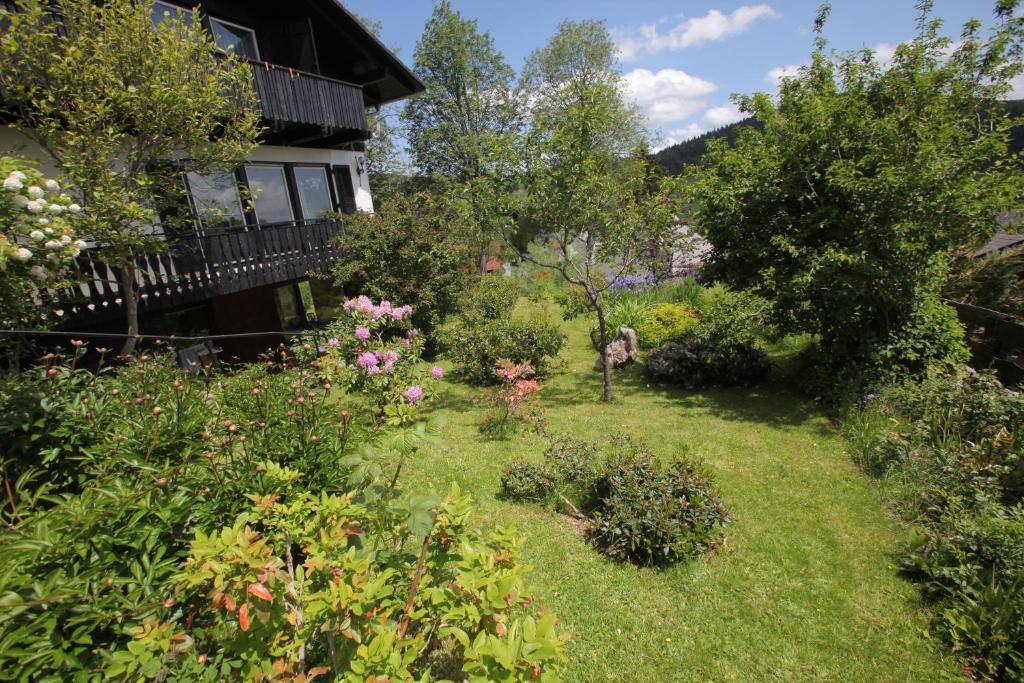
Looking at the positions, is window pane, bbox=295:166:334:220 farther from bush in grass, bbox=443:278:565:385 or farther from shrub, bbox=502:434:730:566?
shrub, bbox=502:434:730:566

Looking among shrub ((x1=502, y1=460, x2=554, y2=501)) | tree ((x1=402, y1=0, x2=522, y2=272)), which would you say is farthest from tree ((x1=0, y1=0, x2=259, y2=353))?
tree ((x1=402, y1=0, x2=522, y2=272))

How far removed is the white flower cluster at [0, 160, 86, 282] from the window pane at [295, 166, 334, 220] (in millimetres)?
7813

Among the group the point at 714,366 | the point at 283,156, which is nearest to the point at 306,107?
the point at 283,156

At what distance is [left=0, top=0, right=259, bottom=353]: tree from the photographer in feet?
17.2

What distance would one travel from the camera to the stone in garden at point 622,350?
1108 centimetres

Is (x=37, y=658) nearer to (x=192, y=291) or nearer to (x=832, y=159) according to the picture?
(x=192, y=291)

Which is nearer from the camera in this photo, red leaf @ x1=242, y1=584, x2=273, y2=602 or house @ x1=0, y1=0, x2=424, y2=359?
red leaf @ x1=242, y1=584, x2=273, y2=602

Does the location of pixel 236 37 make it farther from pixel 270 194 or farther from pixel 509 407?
pixel 509 407

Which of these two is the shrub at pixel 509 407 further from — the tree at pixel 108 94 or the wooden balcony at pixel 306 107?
the wooden balcony at pixel 306 107

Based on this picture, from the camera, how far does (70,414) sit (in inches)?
106

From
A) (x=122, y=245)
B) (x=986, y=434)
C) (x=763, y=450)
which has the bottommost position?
(x=763, y=450)

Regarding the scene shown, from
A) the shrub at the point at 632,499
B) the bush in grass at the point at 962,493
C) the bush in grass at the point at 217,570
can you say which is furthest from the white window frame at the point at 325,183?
the bush in grass at the point at 962,493

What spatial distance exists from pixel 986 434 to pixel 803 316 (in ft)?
10.6

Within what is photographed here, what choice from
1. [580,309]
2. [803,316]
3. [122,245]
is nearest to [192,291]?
[122,245]
